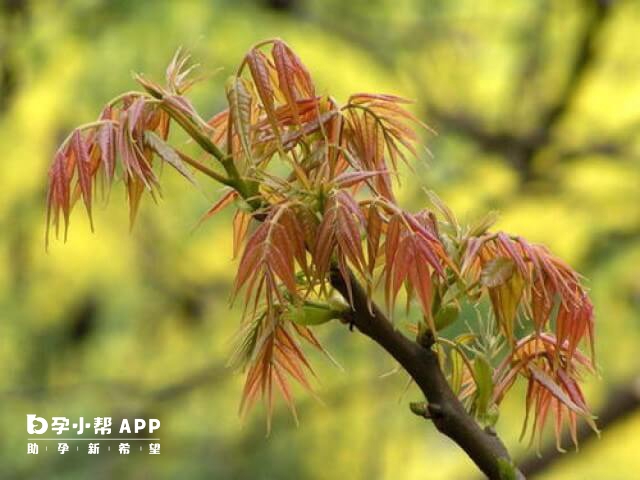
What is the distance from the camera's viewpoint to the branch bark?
1.87ft

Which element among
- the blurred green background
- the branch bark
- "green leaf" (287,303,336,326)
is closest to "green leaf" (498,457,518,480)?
the branch bark

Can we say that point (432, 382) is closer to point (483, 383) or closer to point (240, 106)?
point (483, 383)

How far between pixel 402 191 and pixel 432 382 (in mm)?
2422

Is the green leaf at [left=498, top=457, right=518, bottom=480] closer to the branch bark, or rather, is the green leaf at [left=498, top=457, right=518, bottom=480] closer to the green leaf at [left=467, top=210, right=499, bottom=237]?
the branch bark

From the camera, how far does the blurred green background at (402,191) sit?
2.85 m

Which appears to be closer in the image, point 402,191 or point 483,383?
point 483,383

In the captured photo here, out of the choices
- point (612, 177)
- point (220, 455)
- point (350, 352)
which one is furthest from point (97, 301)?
point (612, 177)

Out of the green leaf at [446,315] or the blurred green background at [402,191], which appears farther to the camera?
the blurred green background at [402,191]

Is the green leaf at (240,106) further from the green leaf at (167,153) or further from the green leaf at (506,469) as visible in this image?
the green leaf at (506,469)

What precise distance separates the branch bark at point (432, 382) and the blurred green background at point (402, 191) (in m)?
2.03

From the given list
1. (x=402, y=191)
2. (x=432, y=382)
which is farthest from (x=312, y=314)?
(x=402, y=191)

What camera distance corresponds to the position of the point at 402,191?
9.82 ft

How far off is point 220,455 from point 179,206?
2.26ft

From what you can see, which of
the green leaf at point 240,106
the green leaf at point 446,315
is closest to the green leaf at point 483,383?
the green leaf at point 446,315
